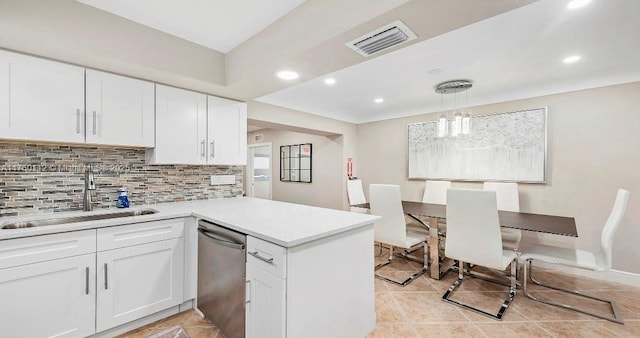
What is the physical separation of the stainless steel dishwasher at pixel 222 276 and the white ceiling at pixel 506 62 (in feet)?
6.53

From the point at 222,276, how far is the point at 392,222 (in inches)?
74.3

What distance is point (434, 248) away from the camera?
295 cm

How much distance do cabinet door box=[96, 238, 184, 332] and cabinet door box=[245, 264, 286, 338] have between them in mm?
876

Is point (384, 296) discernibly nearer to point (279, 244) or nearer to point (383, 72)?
point (279, 244)

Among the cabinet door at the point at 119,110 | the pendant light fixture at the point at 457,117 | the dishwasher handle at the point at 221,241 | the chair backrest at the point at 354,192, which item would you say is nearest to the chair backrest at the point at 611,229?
the pendant light fixture at the point at 457,117

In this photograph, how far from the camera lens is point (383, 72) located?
2.77m

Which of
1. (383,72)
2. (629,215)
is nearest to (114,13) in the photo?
(383,72)

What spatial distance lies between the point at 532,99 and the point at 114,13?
4.37 metres

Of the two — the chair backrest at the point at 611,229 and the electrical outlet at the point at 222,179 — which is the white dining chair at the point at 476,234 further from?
the electrical outlet at the point at 222,179

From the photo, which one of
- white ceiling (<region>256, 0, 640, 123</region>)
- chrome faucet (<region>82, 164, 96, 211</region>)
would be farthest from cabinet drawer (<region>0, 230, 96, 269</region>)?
white ceiling (<region>256, 0, 640, 123</region>)

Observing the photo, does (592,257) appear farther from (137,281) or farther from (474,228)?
(137,281)

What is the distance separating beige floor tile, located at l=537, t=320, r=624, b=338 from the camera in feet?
6.41

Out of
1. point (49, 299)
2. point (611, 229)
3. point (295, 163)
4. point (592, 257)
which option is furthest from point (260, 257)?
point (295, 163)

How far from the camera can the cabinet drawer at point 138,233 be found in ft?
5.86
